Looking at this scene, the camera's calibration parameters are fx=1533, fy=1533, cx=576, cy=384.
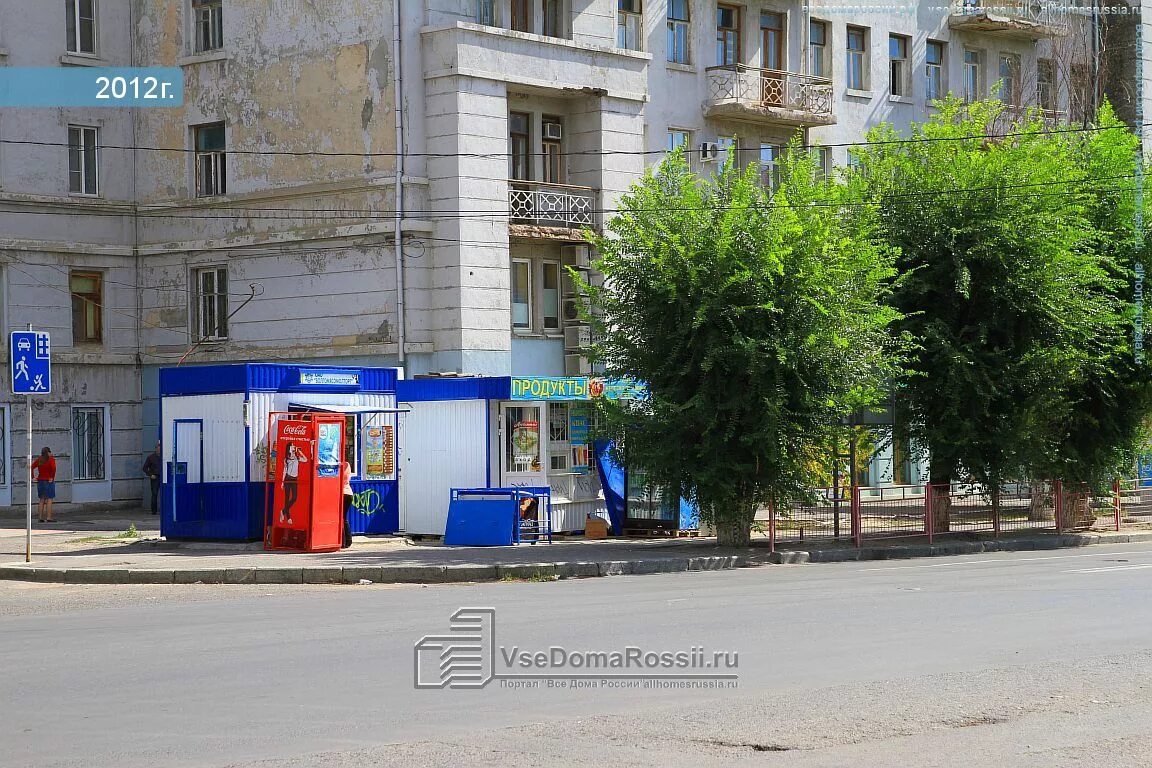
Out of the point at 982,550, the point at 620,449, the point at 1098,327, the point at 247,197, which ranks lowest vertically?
the point at 982,550

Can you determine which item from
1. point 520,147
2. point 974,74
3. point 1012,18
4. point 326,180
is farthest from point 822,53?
point 326,180

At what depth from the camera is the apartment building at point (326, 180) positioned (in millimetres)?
33438

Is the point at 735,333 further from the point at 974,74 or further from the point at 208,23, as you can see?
the point at 974,74

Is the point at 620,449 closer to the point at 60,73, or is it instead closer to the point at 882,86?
the point at 60,73

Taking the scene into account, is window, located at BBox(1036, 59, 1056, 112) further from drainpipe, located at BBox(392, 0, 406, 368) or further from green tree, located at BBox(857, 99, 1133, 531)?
drainpipe, located at BBox(392, 0, 406, 368)

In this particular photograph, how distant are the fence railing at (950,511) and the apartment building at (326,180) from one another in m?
9.24

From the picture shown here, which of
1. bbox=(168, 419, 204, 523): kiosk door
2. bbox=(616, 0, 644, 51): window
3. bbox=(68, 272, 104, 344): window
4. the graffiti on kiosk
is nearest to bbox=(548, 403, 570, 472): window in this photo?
the graffiti on kiosk

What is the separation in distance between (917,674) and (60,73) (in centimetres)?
3045

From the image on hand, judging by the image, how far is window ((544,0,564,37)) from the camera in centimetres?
3575

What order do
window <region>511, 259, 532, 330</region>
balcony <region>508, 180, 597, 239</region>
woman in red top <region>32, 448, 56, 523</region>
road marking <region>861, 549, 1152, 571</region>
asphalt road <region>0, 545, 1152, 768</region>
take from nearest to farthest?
asphalt road <region>0, 545, 1152, 768</region> → road marking <region>861, 549, 1152, 571</region> → woman in red top <region>32, 448, 56, 523</region> → balcony <region>508, 180, 597, 239</region> → window <region>511, 259, 532, 330</region>

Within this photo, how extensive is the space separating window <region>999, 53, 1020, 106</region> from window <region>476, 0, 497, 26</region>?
18.9m

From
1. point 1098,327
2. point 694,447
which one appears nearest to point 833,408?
point 694,447

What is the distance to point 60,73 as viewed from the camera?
35875mm

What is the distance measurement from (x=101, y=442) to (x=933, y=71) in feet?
84.8
